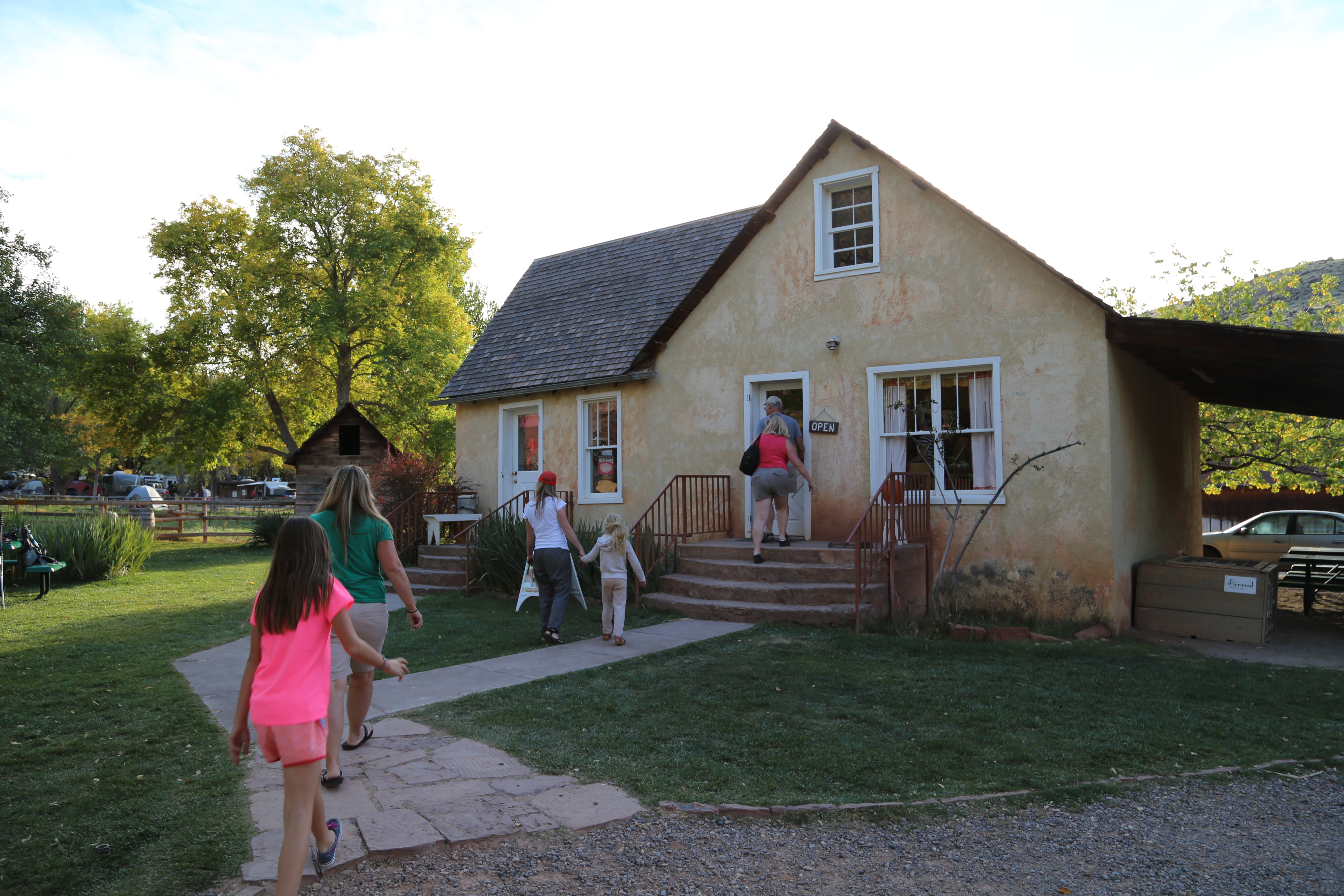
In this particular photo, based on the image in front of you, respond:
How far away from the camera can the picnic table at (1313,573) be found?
11.8m

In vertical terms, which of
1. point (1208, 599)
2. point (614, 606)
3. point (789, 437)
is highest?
point (789, 437)

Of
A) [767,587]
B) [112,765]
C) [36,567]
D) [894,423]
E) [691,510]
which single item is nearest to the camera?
[112,765]

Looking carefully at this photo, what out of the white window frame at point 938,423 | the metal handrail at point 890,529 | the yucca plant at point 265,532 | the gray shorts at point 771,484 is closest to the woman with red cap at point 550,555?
the gray shorts at point 771,484

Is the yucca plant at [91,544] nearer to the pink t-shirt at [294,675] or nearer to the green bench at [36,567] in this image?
the green bench at [36,567]

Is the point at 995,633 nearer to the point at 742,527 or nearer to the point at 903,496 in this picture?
the point at 903,496

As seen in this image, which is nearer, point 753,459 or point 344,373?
point 753,459

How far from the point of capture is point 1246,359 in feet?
30.1

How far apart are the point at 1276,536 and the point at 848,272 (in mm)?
11119

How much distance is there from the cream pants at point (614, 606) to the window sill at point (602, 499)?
5.11 m

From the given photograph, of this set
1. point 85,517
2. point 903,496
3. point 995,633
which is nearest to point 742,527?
point 903,496

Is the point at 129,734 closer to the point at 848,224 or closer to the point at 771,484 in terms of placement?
the point at 771,484

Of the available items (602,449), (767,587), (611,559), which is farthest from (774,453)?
(602,449)

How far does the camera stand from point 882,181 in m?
11.3

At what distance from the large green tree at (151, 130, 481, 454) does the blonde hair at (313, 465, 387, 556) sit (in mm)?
24489
